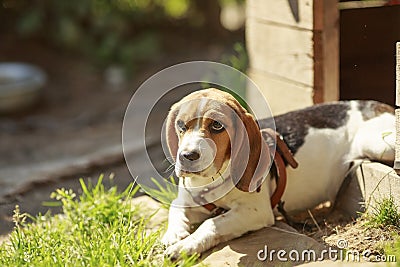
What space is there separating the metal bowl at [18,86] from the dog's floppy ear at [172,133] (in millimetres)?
4960

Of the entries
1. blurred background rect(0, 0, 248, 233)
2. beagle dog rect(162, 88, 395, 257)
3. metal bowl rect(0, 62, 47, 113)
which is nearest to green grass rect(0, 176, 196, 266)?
beagle dog rect(162, 88, 395, 257)

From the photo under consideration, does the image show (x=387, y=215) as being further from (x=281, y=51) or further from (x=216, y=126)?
(x=281, y=51)

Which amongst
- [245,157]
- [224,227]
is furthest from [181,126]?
[224,227]

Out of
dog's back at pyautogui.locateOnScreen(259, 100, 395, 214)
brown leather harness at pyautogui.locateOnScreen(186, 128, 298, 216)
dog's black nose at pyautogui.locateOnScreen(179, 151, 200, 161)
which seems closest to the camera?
dog's black nose at pyautogui.locateOnScreen(179, 151, 200, 161)

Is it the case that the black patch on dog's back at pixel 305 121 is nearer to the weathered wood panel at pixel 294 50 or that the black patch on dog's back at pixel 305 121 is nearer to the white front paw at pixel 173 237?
the weathered wood panel at pixel 294 50

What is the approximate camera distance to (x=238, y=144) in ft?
10.8

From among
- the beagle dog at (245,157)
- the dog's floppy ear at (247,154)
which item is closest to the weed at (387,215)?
the beagle dog at (245,157)

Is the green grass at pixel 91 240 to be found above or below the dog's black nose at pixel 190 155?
below

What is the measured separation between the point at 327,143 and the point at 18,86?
16.4ft

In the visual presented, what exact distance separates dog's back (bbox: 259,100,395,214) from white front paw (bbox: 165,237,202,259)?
70 centimetres

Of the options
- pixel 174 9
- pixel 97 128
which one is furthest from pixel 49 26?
pixel 97 128

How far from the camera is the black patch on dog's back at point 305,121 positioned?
381 cm

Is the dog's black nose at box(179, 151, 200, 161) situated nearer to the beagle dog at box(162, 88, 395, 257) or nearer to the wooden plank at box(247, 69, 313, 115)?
the beagle dog at box(162, 88, 395, 257)

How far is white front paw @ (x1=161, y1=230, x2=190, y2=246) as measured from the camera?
3.45m
